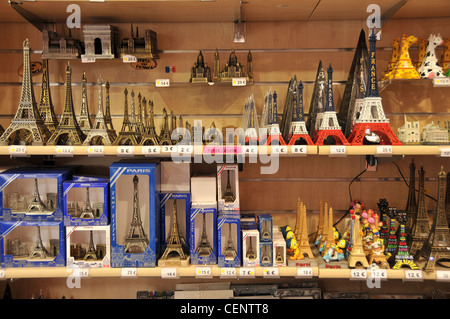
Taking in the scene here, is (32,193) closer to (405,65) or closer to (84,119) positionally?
(84,119)

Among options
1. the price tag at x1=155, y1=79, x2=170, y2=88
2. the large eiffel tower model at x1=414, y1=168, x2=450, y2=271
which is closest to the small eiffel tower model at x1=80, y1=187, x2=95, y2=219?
the price tag at x1=155, y1=79, x2=170, y2=88

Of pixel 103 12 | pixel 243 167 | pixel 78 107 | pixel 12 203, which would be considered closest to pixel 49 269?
pixel 12 203

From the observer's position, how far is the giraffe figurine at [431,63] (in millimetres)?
2309

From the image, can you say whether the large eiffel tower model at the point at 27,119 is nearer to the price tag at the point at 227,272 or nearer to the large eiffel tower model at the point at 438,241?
the price tag at the point at 227,272

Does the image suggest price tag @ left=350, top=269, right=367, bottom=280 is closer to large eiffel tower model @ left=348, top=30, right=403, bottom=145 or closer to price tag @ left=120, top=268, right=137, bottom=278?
large eiffel tower model @ left=348, top=30, right=403, bottom=145

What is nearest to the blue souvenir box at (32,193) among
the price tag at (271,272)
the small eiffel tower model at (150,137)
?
the small eiffel tower model at (150,137)

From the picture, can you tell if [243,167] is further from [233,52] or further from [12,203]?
[12,203]

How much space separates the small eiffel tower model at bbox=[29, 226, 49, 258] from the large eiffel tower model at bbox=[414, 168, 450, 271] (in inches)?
84.7

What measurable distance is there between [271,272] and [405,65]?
4.85 ft

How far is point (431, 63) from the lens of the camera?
2330 millimetres

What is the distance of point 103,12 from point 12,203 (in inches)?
50.1

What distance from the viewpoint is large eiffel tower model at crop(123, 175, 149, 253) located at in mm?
2121

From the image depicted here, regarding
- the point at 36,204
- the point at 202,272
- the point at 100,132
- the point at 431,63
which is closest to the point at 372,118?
the point at 431,63

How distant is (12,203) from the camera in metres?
2.19
